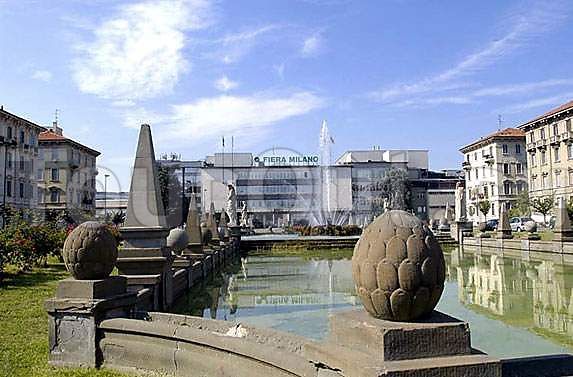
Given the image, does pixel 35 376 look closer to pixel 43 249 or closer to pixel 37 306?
pixel 37 306

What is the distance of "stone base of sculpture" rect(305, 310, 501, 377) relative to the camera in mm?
2912

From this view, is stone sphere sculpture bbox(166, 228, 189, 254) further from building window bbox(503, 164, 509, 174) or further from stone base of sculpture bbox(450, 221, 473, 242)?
building window bbox(503, 164, 509, 174)

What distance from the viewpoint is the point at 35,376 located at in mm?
5672

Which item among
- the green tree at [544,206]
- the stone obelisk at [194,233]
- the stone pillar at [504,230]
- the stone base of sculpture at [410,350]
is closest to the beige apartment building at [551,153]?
the green tree at [544,206]

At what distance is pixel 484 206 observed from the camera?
74.4 meters

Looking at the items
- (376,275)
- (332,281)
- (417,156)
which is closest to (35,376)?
(376,275)

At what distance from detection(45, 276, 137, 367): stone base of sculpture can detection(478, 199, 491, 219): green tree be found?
7370cm

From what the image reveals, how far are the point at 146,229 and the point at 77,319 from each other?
3462 mm

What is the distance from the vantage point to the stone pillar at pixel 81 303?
6.03 m

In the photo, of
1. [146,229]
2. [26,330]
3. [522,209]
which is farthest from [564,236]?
[522,209]

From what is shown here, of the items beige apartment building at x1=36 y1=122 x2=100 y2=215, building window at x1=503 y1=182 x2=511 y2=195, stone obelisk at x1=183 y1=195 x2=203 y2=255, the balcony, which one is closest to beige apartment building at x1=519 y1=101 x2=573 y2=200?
the balcony

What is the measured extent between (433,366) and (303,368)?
3.23ft

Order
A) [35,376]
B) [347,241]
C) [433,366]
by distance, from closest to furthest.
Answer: [433,366] < [35,376] < [347,241]

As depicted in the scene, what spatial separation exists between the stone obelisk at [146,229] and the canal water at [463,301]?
1520mm
